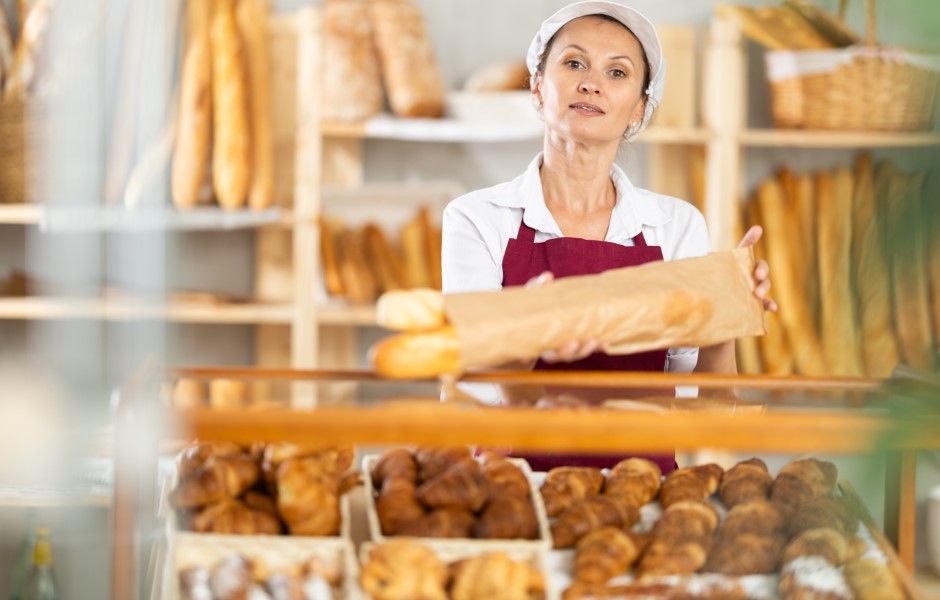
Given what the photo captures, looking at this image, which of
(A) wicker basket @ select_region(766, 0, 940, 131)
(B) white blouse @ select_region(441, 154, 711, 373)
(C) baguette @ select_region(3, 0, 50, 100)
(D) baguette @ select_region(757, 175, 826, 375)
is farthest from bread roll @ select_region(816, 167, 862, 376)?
(C) baguette @ select_region(3, 0, 50, 100)

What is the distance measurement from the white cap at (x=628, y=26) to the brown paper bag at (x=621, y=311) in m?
0.68

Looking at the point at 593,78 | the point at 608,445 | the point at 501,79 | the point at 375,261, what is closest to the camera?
the point at 608,445

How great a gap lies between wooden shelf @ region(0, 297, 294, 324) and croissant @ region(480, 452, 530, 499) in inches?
60.2

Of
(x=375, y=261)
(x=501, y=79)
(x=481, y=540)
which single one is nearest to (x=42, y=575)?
(x=481, y=540)

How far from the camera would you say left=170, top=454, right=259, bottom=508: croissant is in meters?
0.99

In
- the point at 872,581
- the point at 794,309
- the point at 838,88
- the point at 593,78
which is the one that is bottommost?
the point at 872,581

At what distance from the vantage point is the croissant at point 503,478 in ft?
3.50

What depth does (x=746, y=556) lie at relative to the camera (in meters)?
0.98

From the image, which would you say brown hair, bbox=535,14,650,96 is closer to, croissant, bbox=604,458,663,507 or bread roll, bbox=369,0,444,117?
croissant, bbox=604,458,663,507

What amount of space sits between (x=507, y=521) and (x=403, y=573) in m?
0.14

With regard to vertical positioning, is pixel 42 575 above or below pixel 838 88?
below

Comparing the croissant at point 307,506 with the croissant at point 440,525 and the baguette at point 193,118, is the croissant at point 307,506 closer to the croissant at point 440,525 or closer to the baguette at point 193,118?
the croissant at point 440,525

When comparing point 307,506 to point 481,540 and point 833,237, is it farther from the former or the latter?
point 833,237

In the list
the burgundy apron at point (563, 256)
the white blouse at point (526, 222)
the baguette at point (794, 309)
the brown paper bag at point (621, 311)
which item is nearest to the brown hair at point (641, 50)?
the white blouse at point (526, 222)
